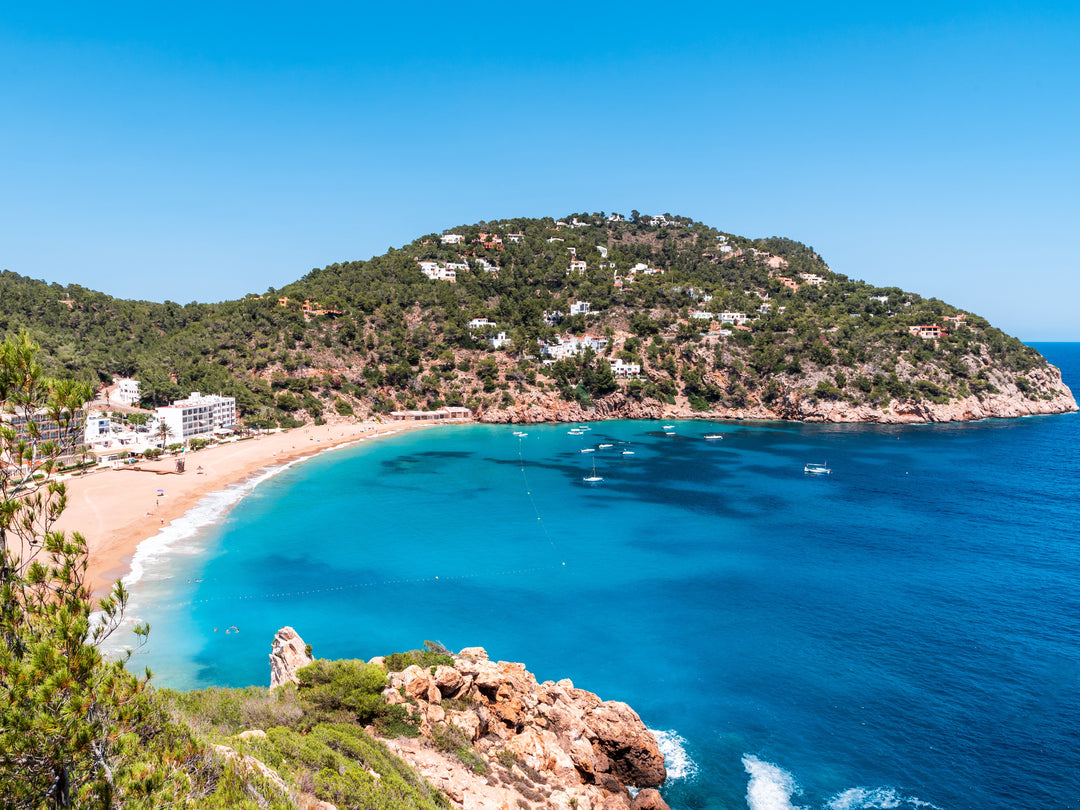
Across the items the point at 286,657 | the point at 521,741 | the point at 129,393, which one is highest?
the point at 129,393

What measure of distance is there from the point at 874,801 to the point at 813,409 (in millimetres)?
84431

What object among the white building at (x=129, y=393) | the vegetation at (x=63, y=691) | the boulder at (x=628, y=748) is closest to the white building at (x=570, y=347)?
the white building at (x=129, y=393)

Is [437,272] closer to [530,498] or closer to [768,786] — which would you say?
[530,498]

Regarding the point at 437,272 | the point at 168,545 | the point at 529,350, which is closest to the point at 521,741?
the point at 168,545

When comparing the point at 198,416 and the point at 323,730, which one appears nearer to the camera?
the point at 323,730

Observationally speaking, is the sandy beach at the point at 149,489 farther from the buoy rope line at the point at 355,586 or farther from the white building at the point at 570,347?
the white building at the point at 570,347

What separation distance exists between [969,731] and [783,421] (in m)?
78.3

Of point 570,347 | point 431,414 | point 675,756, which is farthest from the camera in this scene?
point 570,347

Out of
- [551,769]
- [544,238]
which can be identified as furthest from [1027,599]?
[544,238]

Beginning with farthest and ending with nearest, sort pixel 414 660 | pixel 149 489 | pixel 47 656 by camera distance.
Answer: pixel 149 489 → pixel 414 660 → pixel 47 656

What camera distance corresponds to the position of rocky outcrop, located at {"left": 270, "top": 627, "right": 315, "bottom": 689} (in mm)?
21297

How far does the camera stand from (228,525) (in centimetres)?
4447

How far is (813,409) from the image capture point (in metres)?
95.2

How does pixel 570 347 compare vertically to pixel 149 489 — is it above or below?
above
